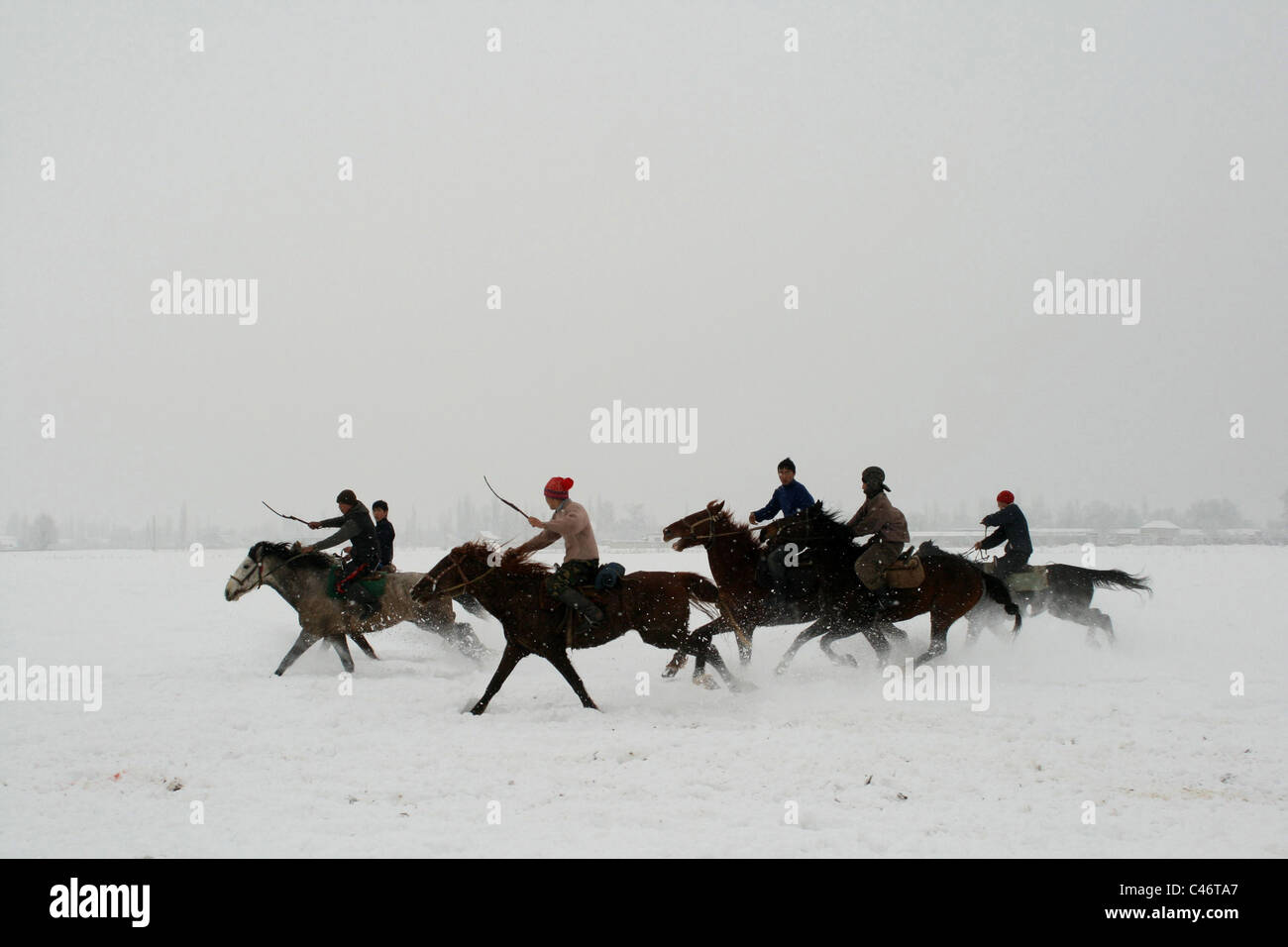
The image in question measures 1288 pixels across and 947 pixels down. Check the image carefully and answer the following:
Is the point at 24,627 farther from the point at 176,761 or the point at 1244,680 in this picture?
the point at 1244,680

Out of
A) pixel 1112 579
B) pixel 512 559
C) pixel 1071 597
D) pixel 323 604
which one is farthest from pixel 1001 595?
pixel 323 604

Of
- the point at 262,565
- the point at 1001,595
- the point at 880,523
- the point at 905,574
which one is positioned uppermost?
the point at 880,523

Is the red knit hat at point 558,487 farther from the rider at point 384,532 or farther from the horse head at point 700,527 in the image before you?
the rider at point 384,532

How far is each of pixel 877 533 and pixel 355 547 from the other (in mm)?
7286

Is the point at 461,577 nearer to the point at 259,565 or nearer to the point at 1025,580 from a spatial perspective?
the point at 259,565

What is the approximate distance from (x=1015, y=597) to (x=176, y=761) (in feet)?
39.0

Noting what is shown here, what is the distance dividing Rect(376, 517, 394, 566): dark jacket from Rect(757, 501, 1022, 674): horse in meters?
5.80

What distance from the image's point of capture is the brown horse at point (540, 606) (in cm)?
895

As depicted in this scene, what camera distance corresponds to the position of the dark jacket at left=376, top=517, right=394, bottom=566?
40.6 ft

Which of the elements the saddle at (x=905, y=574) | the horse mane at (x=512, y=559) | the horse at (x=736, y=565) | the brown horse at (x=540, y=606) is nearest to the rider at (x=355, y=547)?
the brown horse at (x=540, y=606)

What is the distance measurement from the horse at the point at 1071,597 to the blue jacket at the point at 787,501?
12.8 ft

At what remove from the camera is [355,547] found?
469 inches
